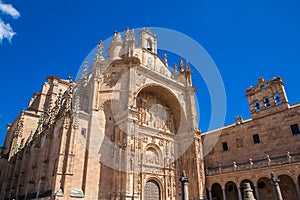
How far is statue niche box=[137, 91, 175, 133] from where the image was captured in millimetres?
24400

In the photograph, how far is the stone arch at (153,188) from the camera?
67.2 feet

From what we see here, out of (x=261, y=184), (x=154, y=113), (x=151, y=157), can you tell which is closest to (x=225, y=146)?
(x=261, y=184)

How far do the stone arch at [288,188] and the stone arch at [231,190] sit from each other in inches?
194

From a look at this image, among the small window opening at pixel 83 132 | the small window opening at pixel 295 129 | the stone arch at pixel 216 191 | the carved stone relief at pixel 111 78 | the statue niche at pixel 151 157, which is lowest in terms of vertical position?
the stone arch at pixel 216 191

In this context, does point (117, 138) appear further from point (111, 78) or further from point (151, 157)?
point (111, 78)

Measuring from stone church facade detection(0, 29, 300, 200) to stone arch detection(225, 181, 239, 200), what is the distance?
107mm

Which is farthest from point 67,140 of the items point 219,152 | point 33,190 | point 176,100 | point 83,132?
point 219,152

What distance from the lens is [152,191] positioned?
21.1 meters

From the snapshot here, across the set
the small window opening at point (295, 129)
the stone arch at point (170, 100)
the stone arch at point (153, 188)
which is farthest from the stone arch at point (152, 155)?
the small window opening at point (295, 129)

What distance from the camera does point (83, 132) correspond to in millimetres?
18484

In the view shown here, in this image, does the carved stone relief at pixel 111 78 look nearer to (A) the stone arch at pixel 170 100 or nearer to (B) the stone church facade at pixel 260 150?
(A) the stone arch at pixel 170 100

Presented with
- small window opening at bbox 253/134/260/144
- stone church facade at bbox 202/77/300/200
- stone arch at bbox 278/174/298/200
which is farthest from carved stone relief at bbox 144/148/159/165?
stone arch at bbox 278/174/298/200

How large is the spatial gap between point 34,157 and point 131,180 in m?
11.8

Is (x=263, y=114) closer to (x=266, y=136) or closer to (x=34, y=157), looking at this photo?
(x=266, y=136)
